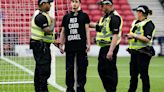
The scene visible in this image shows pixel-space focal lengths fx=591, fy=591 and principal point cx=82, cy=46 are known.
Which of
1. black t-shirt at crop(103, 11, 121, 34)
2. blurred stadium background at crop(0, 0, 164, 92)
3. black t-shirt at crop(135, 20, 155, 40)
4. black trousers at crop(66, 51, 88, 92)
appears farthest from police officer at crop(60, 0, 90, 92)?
blurred stadium background at crop(0, 0, 164, 92)

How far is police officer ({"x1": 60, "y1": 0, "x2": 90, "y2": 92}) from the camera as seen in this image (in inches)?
395

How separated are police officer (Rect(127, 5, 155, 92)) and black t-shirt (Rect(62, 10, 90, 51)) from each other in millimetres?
891

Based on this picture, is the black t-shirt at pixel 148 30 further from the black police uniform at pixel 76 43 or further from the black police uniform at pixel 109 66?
the black police uniform at pixel 76 43

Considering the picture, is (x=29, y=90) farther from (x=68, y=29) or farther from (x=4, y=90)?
(x=68, y=29)

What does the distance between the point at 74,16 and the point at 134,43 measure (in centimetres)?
129

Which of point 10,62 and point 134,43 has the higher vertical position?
point 134,43

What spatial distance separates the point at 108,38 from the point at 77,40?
1.92ft

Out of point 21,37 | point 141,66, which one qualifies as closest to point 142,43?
point 141,66

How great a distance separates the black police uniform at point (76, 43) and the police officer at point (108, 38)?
347 millimetres

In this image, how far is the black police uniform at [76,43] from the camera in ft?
32.9

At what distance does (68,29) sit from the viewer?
1006cm

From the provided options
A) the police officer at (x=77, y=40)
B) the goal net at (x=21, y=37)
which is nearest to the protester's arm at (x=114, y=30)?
the police officer at (x=77, y=40)

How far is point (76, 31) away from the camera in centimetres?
1004

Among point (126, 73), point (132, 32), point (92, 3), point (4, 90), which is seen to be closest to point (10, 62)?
point (126, 73)
